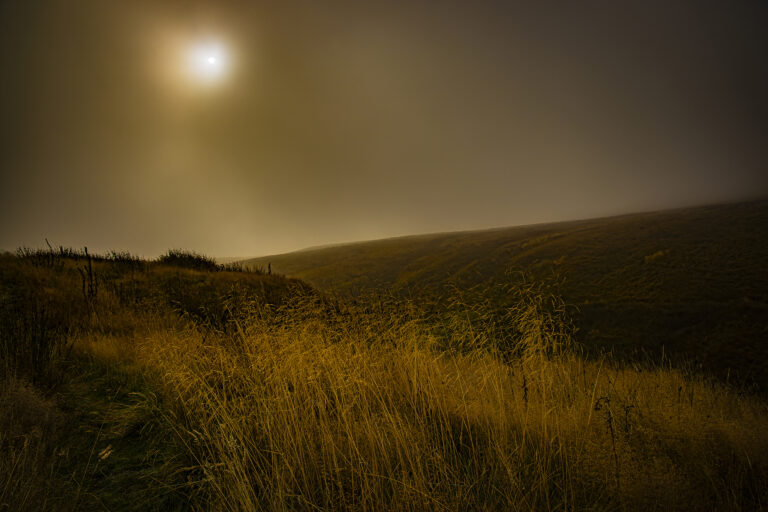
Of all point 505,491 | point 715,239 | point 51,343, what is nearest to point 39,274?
point 51,343

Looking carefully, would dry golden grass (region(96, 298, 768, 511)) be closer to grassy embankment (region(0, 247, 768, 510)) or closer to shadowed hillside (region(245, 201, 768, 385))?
grassy embankment (region(0, 247, 768, 510))

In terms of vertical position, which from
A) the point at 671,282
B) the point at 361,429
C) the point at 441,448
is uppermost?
the point at 361,429

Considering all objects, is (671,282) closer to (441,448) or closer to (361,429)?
(441,448)

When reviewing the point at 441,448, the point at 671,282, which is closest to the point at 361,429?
the point at 441,448

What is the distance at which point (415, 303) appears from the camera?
19.1ft

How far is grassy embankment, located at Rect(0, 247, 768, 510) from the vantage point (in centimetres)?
244

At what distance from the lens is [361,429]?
301 centimetres

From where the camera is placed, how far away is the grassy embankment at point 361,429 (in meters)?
2.44

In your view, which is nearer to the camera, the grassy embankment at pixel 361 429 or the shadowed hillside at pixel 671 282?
the grassy embankment at pixel 361 429

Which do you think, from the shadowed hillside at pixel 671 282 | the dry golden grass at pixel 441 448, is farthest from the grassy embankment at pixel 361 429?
the shadowed hillside at pixel 671 282

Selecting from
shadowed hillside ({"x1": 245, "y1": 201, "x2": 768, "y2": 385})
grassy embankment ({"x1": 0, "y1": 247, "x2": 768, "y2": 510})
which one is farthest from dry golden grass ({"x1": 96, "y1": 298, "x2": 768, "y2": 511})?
shadowed hillside ({"x1": 245, "y1": 201, "x2": 768, "y2": 385})

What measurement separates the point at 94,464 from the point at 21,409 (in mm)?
1172

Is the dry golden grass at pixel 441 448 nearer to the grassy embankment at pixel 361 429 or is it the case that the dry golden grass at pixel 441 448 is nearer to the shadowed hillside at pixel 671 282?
the grassy embankment at pixel 361 429

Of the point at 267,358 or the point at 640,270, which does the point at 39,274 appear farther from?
the point at 640,270
